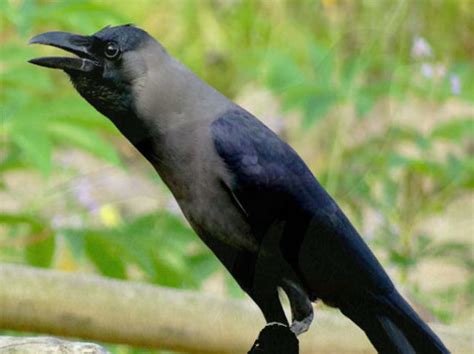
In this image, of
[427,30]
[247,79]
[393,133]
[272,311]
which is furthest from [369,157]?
[272,311]

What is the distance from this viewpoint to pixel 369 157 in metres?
2.07

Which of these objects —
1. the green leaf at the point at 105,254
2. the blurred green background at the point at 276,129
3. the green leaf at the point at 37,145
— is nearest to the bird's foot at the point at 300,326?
the blurred green background at the point at 276,129

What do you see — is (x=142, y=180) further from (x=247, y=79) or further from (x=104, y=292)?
(x=104, y=292)

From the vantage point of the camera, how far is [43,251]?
162cm

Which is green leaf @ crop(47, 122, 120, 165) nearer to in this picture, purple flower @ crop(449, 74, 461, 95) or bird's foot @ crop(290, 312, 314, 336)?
purple flower @ crop(449, 74, 461, 95)

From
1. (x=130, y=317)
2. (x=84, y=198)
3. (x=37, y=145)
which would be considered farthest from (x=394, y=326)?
(x=84, y=198)

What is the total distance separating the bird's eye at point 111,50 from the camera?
2.59ft

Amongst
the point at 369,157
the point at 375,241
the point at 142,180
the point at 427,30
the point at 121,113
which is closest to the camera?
the point at 121,113

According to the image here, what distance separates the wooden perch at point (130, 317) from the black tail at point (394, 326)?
462 millimetres

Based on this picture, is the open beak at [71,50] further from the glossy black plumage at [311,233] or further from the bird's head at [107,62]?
the glossy black plumage at [311,233]

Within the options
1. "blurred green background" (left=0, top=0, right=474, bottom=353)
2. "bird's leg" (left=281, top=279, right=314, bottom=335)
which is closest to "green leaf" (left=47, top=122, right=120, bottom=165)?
"blurred green background" (left=0, top=0, right=474, bottom=353)

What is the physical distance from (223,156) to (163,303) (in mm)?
513

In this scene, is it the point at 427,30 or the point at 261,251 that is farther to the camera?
the point at 427,30

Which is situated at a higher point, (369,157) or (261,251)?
(369,157)
